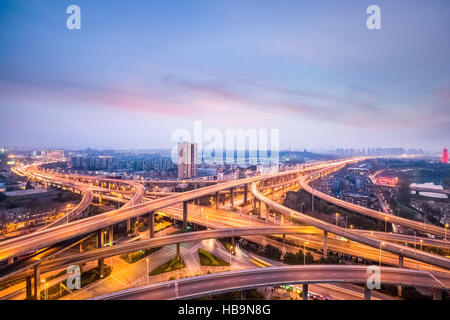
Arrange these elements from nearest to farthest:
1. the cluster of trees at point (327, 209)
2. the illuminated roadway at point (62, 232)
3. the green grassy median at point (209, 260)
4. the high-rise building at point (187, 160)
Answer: the illuminated roadway at point (62, 232) < the green grassy median at point (209, 260) < the cluster of trees at point (327, 209) < the high-rise building at point (187, 160)

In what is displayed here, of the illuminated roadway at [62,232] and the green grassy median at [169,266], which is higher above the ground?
the illuminated roadway at [62,232]

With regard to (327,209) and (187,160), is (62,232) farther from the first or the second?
(187,160)

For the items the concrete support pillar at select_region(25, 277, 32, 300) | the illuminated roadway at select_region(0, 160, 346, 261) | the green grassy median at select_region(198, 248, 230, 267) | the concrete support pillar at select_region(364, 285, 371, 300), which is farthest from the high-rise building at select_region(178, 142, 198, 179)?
the concrete support pillar at select_region(364, 285, 371, 300)

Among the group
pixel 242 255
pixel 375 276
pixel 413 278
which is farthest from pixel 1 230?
pixel 413 278

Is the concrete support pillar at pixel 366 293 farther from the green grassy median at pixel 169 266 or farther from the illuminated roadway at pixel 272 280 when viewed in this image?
the green grassy median at pixel 169 266

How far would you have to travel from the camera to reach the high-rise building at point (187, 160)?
1878 centimetres

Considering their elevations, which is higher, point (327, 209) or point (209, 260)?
point (327, 209)

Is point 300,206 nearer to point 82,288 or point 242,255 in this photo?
point 242,255

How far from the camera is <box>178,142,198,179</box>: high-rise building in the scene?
1878 cm

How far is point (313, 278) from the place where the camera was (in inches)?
190

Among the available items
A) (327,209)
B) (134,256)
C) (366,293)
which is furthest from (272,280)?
(327,209)

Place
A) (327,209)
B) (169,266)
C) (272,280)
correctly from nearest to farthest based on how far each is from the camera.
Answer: (272,280), (169,266), (327,209)

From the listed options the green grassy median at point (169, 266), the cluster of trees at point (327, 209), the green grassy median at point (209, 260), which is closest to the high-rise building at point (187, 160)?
the cluster of trees at point (327, 209)

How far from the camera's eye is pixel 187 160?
809 inches
